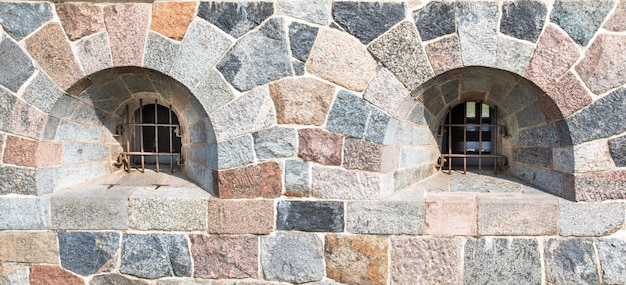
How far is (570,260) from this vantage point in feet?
8.62

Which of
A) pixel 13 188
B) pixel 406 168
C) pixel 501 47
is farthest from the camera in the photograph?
pixel 406 168

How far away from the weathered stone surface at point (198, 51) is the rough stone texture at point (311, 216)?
102 centimetres

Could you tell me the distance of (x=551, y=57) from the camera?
99.3 inches

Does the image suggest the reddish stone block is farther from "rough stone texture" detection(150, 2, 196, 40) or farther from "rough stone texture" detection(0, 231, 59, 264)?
"rough stone texture" detection(0, 231, 59, 264)

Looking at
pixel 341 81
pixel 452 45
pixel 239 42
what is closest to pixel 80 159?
pixel 239 42

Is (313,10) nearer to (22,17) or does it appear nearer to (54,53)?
(54,53)

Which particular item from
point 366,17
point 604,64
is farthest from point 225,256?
point 604,64

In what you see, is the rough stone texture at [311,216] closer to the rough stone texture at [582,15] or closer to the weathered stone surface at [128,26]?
the weathered stone surface at [128,26]

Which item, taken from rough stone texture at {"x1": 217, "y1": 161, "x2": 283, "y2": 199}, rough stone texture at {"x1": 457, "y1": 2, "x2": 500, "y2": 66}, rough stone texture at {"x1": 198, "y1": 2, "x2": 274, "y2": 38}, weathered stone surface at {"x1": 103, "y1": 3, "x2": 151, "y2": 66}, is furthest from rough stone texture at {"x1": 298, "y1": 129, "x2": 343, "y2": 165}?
weathered stone surface at {"x1": 103, "y1": 3, "x2": 151, "y2": 66}

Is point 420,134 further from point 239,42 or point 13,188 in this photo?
point 13,188

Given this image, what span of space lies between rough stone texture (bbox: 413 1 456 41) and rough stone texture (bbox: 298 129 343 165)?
2.83 feet

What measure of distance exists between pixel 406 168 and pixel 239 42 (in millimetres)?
1474

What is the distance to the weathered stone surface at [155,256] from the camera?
2760 mm

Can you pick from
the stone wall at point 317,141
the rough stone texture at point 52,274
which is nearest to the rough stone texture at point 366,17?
the stone wall at point 317,141
